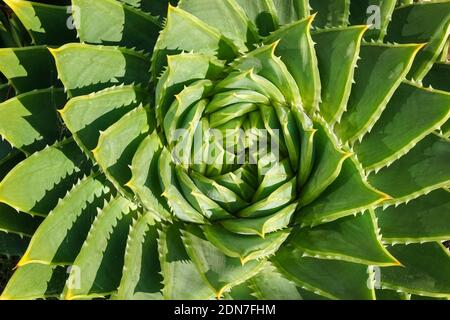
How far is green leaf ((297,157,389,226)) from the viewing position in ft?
5.47

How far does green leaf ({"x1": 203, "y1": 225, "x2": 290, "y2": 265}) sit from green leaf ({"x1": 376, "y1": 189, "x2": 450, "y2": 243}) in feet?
1.22

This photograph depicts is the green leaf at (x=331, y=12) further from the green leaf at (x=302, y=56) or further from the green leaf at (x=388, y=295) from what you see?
the green leaf at (x=388, y=295)

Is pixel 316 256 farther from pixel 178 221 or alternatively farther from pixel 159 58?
pixel 159 58

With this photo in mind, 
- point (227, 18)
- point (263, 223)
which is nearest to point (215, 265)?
point (263, 223)

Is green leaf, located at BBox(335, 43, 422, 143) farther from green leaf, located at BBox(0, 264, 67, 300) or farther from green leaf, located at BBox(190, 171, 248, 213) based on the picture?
green leaf, located at BBox(0, 264, 67, 300)

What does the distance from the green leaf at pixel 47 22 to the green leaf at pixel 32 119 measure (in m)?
0.24

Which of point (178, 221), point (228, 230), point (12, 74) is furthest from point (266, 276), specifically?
point (12, 74)

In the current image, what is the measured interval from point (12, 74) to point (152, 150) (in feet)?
2.27

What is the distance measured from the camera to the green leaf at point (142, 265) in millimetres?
1824

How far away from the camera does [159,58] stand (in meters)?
1.92

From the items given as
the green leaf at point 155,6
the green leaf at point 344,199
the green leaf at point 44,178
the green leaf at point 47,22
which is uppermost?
the green leaf at point 155,6

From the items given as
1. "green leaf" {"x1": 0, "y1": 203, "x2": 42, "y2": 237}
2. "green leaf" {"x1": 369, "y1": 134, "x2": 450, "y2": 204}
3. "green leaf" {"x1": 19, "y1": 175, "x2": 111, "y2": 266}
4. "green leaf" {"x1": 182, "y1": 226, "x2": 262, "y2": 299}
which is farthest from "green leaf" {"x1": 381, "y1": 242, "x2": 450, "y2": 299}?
"green leaf" {"x1": 0, "y1": 203, "x2": 42, "y2": 237}

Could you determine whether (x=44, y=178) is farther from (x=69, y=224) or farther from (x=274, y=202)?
(x=274, y=202)

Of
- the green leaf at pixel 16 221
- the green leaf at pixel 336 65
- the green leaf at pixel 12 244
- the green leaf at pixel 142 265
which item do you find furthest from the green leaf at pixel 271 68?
the green leaf at pixel 12 244
